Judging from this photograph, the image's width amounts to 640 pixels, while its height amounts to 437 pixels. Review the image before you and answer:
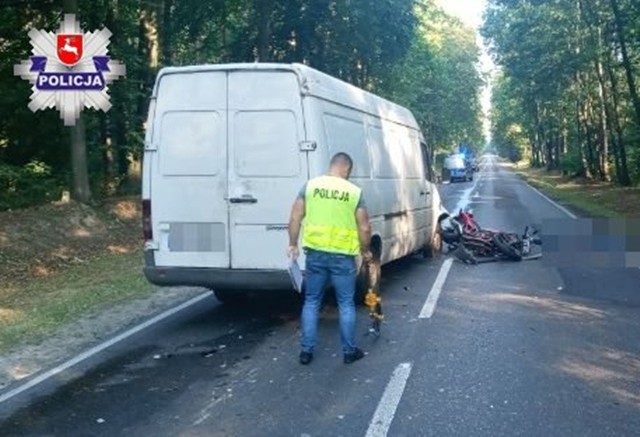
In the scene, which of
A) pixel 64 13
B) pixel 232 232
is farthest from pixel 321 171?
pixel 64 13

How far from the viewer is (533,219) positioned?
2097 centimetres

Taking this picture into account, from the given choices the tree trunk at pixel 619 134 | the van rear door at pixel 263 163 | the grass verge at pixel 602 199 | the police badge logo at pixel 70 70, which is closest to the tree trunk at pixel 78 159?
the police badge logo at pixel 70 70

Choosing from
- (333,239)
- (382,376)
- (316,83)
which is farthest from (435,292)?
(382,376)

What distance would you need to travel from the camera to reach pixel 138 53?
877 inches

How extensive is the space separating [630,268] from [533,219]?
30.8ft

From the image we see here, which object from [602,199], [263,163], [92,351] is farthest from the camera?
[602,199]

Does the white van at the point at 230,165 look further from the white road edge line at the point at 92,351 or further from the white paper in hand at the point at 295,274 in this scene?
the white road edge line at the point at 92,351

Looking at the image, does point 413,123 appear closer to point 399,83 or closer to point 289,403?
point 289,403

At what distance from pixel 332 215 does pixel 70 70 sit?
13.9 metres

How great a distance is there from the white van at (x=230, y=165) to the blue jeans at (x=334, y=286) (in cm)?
107

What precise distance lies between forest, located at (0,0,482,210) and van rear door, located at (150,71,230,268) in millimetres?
9779

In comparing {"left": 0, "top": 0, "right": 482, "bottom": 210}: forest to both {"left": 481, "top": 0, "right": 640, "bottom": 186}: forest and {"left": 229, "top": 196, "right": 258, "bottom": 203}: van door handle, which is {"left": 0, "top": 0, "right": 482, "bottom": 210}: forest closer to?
{"left": 481, "top": 0, "right": 640, "bottom": 186}: forest

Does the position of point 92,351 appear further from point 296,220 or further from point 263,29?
point 263,29

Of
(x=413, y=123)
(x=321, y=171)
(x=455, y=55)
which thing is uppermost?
(x=455, y=55)
